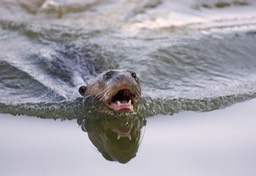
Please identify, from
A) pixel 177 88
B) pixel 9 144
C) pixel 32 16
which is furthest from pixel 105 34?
pixel 9 144

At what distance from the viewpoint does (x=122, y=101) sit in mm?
6934

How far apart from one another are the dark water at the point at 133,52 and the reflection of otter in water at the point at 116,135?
0.38 feet

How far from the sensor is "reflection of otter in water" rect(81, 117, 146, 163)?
6320mm

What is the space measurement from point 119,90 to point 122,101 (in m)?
0.14

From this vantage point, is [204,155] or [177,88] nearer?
[204,155]

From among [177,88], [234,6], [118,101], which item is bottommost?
[234,6]

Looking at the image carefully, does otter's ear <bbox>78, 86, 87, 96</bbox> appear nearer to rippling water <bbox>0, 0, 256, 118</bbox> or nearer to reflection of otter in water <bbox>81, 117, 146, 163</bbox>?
rippling water <bbox>0, 0, 256, 118</bbox>

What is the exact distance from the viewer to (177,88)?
8328 mm

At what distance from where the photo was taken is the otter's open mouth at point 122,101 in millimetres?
6863

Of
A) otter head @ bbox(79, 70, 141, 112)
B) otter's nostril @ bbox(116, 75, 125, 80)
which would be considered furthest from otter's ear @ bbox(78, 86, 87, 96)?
otter's nostril @ bbox(116, 75, 125, 80)

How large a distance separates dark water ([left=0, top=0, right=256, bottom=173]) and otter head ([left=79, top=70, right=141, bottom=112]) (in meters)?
0.34

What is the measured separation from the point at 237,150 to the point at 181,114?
124cm

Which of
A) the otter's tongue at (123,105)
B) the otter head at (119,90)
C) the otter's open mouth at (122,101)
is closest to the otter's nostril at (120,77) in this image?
the otter head at (119,90)

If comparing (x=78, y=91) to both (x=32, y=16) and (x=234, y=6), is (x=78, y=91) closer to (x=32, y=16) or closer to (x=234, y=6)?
(x=32, y=16)
